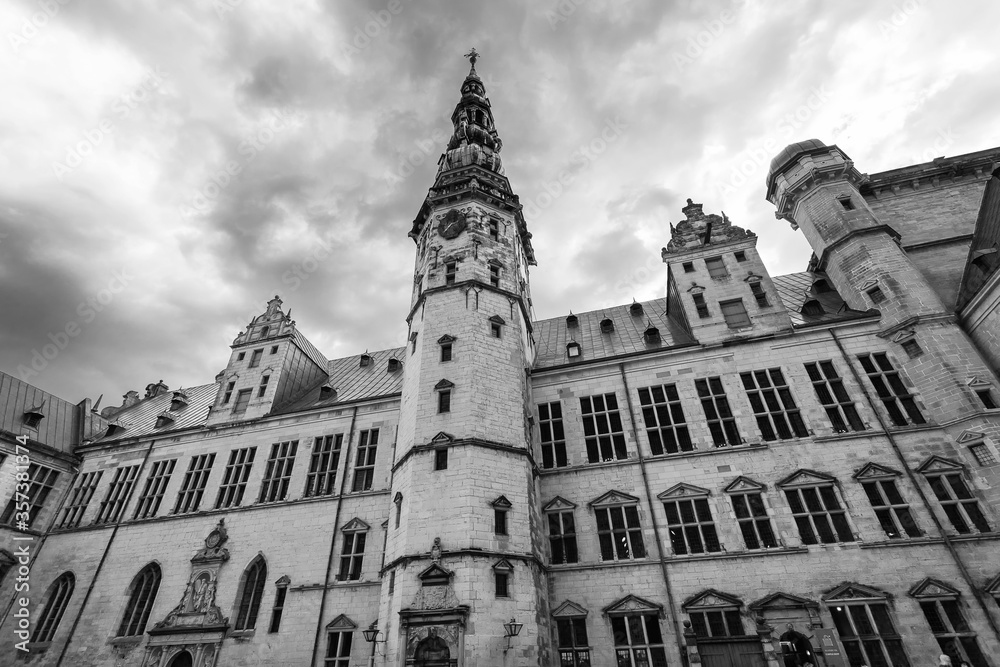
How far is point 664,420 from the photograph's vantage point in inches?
904

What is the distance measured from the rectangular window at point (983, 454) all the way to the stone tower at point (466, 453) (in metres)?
16.5

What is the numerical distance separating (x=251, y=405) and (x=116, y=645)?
42.1ft

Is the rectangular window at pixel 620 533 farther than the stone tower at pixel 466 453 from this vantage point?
Yes

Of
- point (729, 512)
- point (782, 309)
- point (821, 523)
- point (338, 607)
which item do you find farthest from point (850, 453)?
point (338, 607)

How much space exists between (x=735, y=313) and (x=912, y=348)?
A: 7.19 meters

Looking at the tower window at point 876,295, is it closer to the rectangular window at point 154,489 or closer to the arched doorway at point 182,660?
the arched doorway at point 182,660

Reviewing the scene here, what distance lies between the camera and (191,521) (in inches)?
1039

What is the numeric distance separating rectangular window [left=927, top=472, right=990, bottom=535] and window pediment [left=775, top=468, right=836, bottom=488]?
3.41 meters

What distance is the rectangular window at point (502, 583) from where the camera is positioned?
17625 millimetres

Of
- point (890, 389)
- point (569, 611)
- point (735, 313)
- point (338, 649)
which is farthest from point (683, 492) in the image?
point (338, 649)

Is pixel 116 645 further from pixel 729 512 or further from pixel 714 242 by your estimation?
pixel 714 242

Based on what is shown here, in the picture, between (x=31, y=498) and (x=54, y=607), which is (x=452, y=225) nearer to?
(x=54, y=607)

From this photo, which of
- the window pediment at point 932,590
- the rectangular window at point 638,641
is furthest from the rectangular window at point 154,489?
the window pediment at point 932,590

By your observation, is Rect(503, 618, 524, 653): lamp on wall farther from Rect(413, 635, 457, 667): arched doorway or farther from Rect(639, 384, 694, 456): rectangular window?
Rect(639, 384, 694, 456): rectangular window
